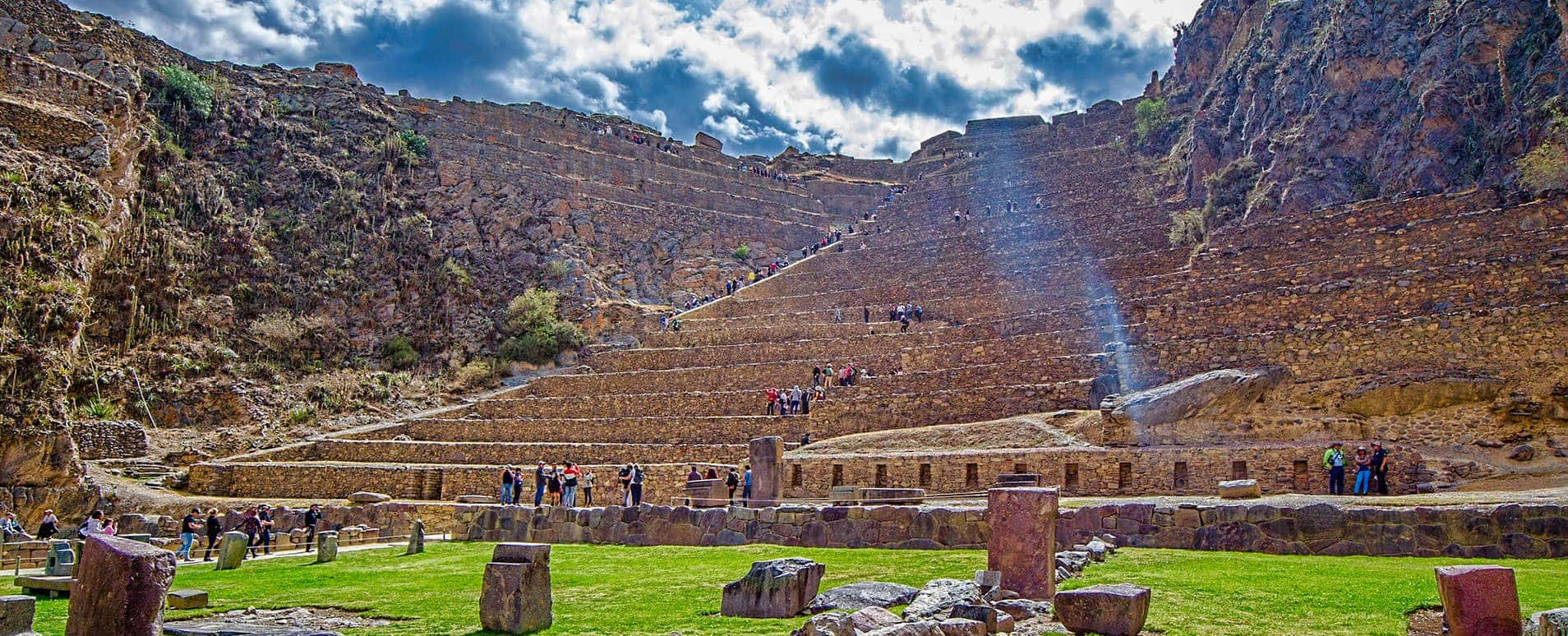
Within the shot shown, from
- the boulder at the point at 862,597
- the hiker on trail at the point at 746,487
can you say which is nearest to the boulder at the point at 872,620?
the boulder at the point at 862,597

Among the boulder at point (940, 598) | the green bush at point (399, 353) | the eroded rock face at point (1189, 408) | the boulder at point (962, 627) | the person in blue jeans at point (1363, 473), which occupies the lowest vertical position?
the boulder at point (962, 627)

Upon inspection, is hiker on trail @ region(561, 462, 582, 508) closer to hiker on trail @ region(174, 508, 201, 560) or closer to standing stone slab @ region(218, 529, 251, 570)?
hiker on trail @ region(174, 508, 201, 560)

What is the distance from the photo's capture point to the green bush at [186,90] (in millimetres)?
45875

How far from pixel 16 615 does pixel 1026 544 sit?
29.8 ft

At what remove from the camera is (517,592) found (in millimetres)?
10156

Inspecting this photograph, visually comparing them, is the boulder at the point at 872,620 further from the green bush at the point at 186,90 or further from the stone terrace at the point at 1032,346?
the green bush at the point at 186,90

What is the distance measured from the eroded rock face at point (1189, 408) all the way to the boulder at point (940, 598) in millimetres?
13326

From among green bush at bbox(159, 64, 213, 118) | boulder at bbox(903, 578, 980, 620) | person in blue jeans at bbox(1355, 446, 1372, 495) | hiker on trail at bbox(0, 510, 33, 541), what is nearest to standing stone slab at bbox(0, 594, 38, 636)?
boulder at bbox(903, 578, 980, 620)

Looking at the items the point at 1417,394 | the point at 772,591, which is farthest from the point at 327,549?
the point at 1417,394

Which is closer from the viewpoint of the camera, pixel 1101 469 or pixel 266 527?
pixel 1101 469

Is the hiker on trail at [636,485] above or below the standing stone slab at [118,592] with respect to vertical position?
above

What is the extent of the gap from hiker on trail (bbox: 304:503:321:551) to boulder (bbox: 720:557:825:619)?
14.9 m

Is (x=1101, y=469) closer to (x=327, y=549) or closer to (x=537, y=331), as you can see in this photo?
(x=327, y=549)

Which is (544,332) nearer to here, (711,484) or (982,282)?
(982,282)
